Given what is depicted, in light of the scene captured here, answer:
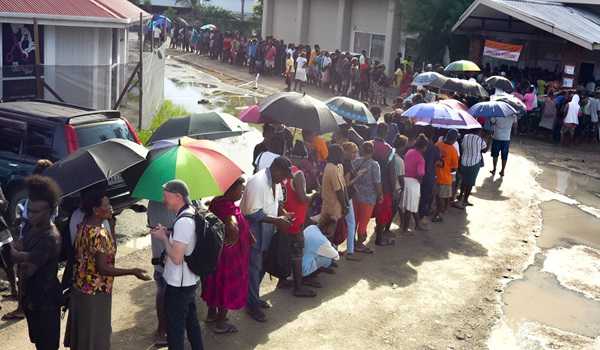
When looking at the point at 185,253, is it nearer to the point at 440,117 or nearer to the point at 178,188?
the point at 178,188

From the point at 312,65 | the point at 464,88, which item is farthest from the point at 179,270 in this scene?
the point at 312,65

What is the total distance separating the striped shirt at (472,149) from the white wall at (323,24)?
2068 centimetres

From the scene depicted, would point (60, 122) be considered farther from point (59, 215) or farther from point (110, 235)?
point (110, 235)

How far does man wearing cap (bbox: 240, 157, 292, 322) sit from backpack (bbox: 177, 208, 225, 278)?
4.17ft

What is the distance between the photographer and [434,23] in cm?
2472

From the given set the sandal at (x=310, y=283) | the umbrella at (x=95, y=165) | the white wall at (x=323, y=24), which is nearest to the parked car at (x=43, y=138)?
the umbrella at (x=95, y=165)

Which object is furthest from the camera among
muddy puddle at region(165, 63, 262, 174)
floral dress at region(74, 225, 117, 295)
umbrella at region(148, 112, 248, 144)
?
muddy puddle at region(165, 63, 262, 174)

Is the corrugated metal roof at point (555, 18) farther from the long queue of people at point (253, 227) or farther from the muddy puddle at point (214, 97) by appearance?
the long queue of people at point (253, 227)

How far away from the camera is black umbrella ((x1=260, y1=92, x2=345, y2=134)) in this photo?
26.0ft

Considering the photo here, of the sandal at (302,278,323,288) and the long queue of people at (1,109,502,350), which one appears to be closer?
the long queue of people at (1,109,502,350)

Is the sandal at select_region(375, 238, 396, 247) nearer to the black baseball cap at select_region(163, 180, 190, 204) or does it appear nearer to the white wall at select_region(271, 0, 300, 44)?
the black baseball cap at select_region(163, 180, 190, 204)

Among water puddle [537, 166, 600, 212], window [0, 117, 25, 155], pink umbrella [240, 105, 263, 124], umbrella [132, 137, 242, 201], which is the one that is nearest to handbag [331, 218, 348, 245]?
pink umbrella [240, 105, 263, 124]

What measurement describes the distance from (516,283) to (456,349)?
7.08 feet

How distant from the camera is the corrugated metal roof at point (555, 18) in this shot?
60.3ft
